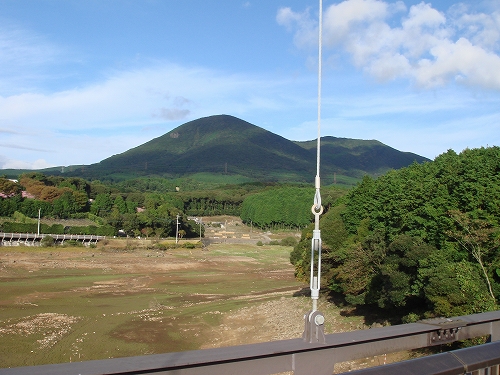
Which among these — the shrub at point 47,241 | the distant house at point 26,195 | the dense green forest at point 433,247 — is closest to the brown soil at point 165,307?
the shrub at point 47,241

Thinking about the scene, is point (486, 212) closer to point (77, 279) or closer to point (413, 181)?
point (413, 181)

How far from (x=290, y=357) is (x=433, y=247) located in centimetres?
2306

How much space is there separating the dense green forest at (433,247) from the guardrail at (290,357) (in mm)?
16126

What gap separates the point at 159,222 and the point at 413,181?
67.5m

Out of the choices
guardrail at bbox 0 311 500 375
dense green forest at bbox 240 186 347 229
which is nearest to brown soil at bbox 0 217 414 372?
guardrail at bbox 0 311 500 375

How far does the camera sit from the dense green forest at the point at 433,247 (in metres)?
20.1

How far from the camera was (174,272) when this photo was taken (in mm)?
57406

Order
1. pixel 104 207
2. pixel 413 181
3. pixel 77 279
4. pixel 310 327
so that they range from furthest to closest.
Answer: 1. pixel 104 207
2. pixel 77 279
3. pixel 413 181
4. pixel 310 327

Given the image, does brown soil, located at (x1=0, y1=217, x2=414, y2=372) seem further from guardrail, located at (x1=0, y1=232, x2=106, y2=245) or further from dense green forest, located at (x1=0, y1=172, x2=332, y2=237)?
dense green forest, located at (x1=0, y1=172, x2=332, y2=237)

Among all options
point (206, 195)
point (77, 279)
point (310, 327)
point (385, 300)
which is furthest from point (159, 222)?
point (310, 327)

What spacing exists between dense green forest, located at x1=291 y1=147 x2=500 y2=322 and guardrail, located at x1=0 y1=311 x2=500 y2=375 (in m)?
16.1

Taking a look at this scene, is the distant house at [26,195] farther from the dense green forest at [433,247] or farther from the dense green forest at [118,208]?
the dense green forest at [433,247]

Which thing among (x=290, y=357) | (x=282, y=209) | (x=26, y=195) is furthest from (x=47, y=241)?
(x=290, y=357)

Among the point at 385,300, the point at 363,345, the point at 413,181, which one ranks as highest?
the point at 413,181
